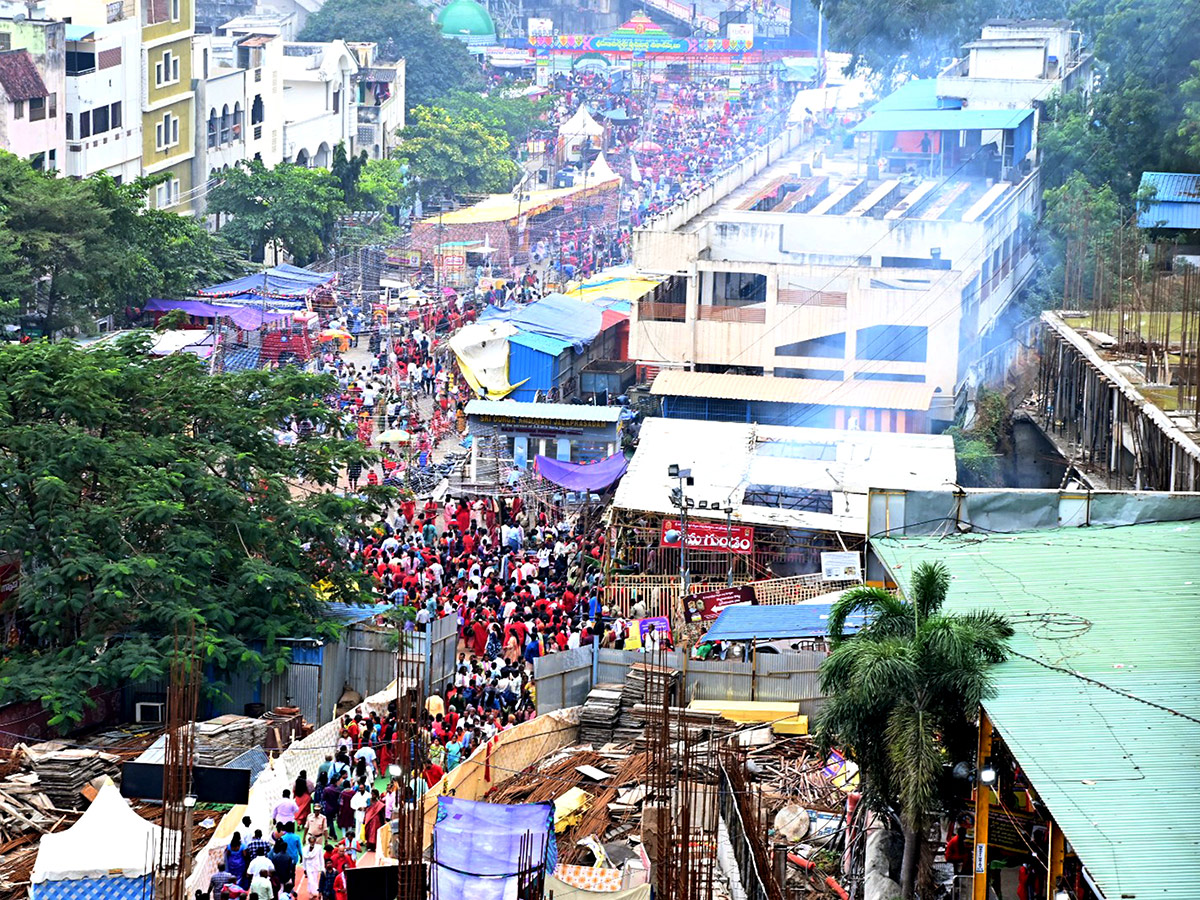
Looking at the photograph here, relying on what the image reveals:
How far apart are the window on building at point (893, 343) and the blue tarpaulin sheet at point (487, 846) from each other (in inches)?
761

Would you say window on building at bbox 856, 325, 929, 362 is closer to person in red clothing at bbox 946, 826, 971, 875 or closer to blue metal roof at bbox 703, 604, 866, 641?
blue metal roof at bbox 703, 604, 866, 641

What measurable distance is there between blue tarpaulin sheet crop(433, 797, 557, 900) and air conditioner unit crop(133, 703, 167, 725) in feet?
18.8

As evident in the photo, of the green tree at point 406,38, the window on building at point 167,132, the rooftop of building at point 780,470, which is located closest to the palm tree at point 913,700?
the rooftop of building at point 780,470

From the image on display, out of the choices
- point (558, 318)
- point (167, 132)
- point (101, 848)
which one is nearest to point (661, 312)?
point (558, 318)

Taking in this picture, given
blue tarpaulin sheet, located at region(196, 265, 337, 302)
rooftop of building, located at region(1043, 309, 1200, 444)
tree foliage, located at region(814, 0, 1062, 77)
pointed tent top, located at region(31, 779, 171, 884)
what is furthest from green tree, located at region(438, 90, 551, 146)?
pointed tent top, located at region(31, 779, 171, 884)

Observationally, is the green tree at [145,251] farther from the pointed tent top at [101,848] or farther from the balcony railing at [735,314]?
the pointed tent top at [101,848]

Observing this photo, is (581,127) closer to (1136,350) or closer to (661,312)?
(661,312)

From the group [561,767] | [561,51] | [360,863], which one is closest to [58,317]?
[561,767]

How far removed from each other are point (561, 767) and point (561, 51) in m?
85.4

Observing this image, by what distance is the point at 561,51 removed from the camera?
332 ft

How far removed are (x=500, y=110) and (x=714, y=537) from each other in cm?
4850

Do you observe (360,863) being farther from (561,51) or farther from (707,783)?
(561,51)

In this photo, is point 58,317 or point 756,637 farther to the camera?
point 58,317

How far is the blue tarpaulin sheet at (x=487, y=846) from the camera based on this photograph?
48.9 ft
